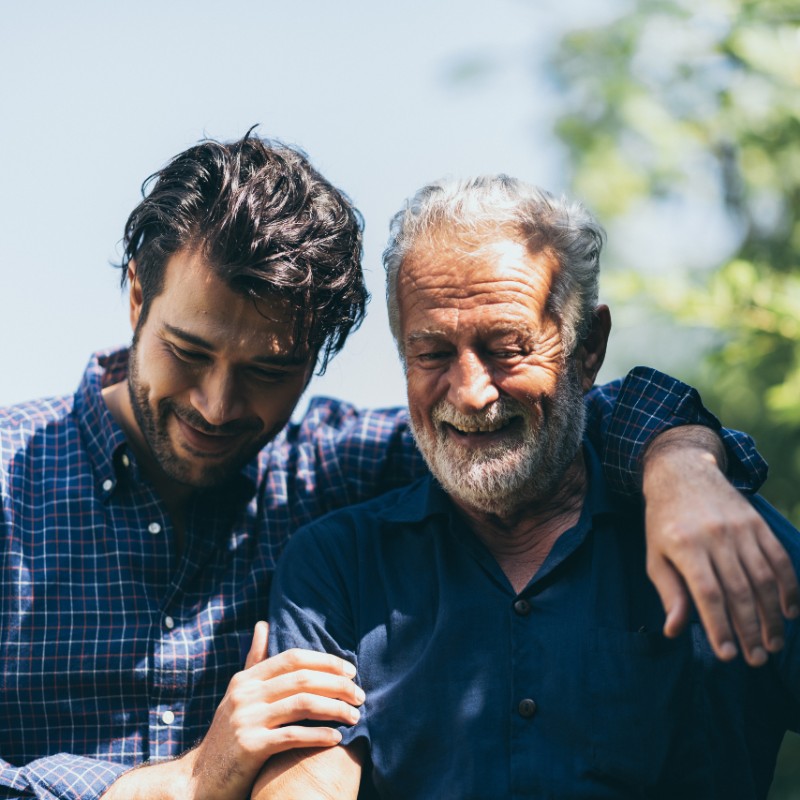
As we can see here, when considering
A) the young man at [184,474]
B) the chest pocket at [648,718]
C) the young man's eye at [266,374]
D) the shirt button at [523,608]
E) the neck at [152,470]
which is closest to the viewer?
the chest pocket at [648,718]

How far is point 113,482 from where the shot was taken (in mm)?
2855

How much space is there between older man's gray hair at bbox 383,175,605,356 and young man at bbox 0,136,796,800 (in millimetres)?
232

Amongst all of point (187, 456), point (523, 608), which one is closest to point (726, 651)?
point (523, 608)

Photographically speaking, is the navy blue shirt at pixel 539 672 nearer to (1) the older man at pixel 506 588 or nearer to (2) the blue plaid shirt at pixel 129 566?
(1) the older man at pixel 506 588

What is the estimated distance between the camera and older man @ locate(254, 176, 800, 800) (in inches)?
89.5

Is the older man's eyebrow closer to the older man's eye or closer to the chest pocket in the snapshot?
the older man's eye

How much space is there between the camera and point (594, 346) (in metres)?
2.76

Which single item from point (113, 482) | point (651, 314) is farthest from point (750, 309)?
point (113, 482)

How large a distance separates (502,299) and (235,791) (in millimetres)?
1231

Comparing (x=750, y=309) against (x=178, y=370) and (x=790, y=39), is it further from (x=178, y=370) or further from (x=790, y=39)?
(x=178, y=370)

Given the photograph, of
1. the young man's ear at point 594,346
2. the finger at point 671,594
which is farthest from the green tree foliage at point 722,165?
the finger at point 671,594

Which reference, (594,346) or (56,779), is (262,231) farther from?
(56,779)

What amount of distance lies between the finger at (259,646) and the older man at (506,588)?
46mm

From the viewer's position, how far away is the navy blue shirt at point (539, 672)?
2.27m
